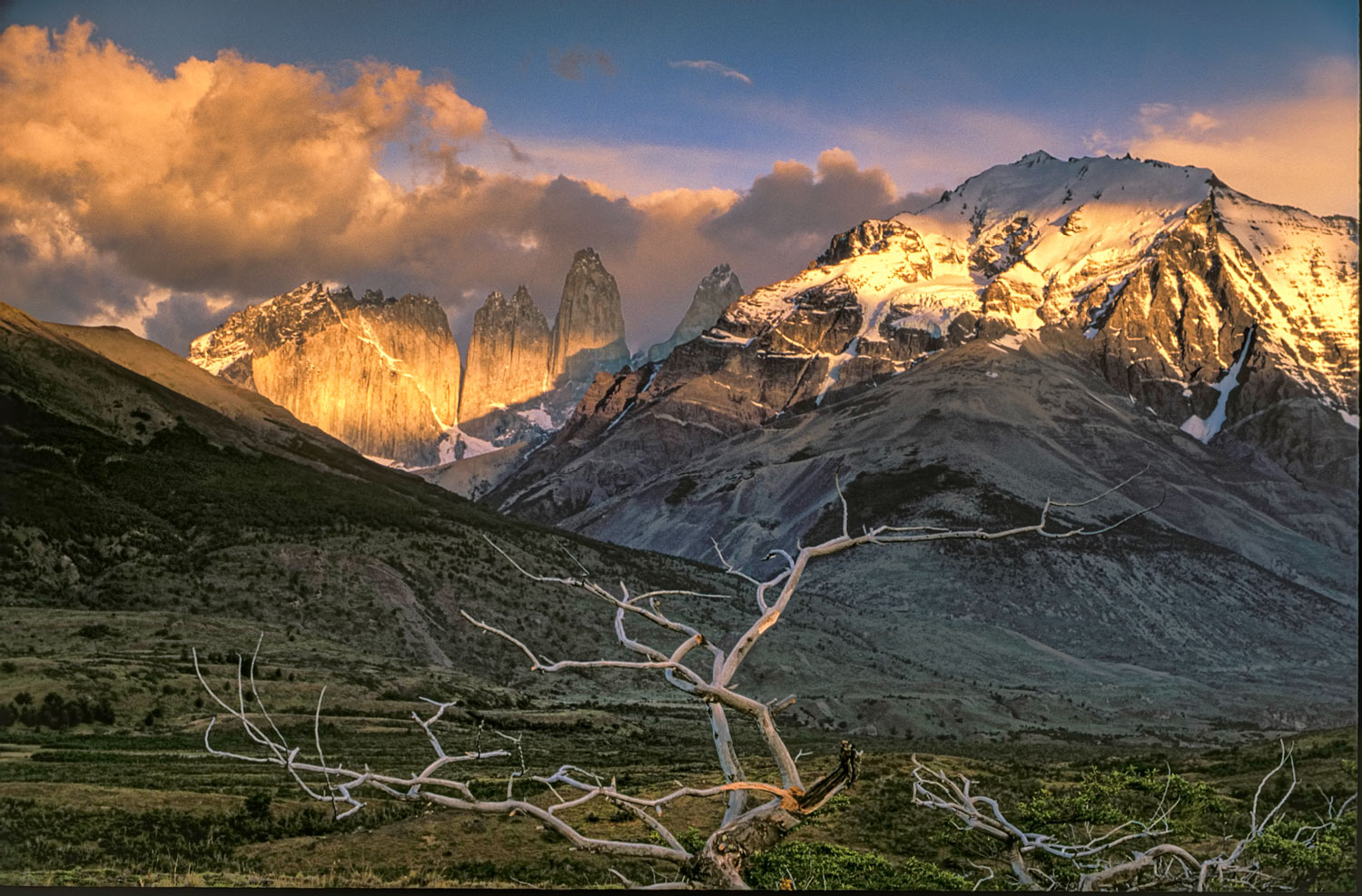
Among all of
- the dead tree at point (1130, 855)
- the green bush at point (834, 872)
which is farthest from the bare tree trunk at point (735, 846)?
the dead tree at point (1130, 855)

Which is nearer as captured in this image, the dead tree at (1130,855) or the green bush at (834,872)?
the dead tree at (1130,855)

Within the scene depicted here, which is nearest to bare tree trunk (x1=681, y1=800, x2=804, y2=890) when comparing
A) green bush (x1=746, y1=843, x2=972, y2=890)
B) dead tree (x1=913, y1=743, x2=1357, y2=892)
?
green bush (x1=746, y1=843, x2=972, y2=890)

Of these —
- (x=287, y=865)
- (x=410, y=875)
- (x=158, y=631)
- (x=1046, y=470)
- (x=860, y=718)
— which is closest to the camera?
(x=410, y=875)

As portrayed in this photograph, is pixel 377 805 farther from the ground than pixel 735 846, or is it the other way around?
pixel 735 846

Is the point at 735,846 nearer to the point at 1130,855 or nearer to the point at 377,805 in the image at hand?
the point at 1130,855

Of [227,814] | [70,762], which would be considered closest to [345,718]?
[70,762]

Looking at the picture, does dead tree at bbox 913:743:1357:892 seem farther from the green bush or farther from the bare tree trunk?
the bare tree trunk

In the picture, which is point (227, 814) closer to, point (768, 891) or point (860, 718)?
point (768, 891)

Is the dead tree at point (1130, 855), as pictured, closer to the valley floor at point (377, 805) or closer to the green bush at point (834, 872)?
the green bush at point (834, 872)

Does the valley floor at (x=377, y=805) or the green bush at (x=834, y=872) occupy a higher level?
the green bush at (x=834, y=872)

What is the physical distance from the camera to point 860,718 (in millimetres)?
76062

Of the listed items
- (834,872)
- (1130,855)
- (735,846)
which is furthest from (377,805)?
(735,846)

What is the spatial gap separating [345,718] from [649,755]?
1301 cm

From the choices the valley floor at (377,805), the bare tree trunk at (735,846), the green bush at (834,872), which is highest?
the bare tree trunk at (735,846)
